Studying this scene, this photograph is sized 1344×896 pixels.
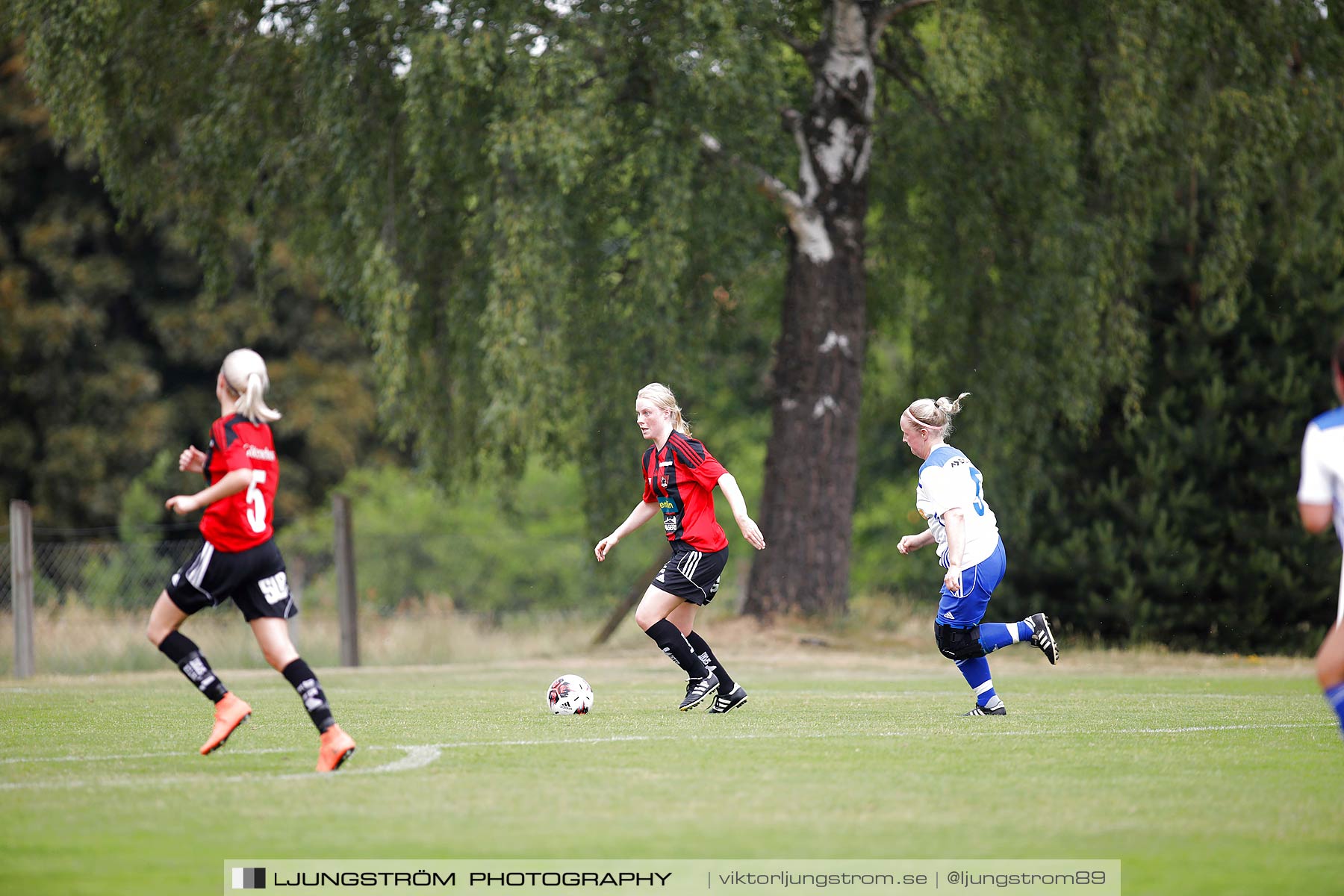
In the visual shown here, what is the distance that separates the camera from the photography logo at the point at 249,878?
4641 millimetres

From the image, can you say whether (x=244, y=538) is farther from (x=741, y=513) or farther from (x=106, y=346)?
(x=106, y=346)

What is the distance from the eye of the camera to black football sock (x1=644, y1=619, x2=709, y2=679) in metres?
9.22

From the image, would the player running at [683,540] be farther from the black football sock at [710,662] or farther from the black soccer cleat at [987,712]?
the black soccer cleat at [987,712]

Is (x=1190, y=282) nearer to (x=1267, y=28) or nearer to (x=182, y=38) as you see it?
(x=1267, y=28)

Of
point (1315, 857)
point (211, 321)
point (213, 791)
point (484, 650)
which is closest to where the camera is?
point (1315, 857)

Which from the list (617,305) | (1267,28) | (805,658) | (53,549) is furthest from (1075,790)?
(53,549)

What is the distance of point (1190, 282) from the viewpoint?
20.3 m

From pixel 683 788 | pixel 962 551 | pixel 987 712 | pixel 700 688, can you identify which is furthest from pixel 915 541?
pixel 683 788

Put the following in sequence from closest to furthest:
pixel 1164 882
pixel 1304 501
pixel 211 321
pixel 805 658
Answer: pixel 1164 882 → pixel 1304 501 → pixel 805 658 → pixel 211 321

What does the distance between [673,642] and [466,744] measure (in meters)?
1.94

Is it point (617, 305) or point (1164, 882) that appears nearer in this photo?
point (1164, 882)

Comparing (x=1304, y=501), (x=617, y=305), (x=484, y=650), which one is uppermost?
(x=617, y=305)

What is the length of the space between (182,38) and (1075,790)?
15.1 meters

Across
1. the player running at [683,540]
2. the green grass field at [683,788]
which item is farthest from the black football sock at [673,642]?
the green grass field at [683,788]
